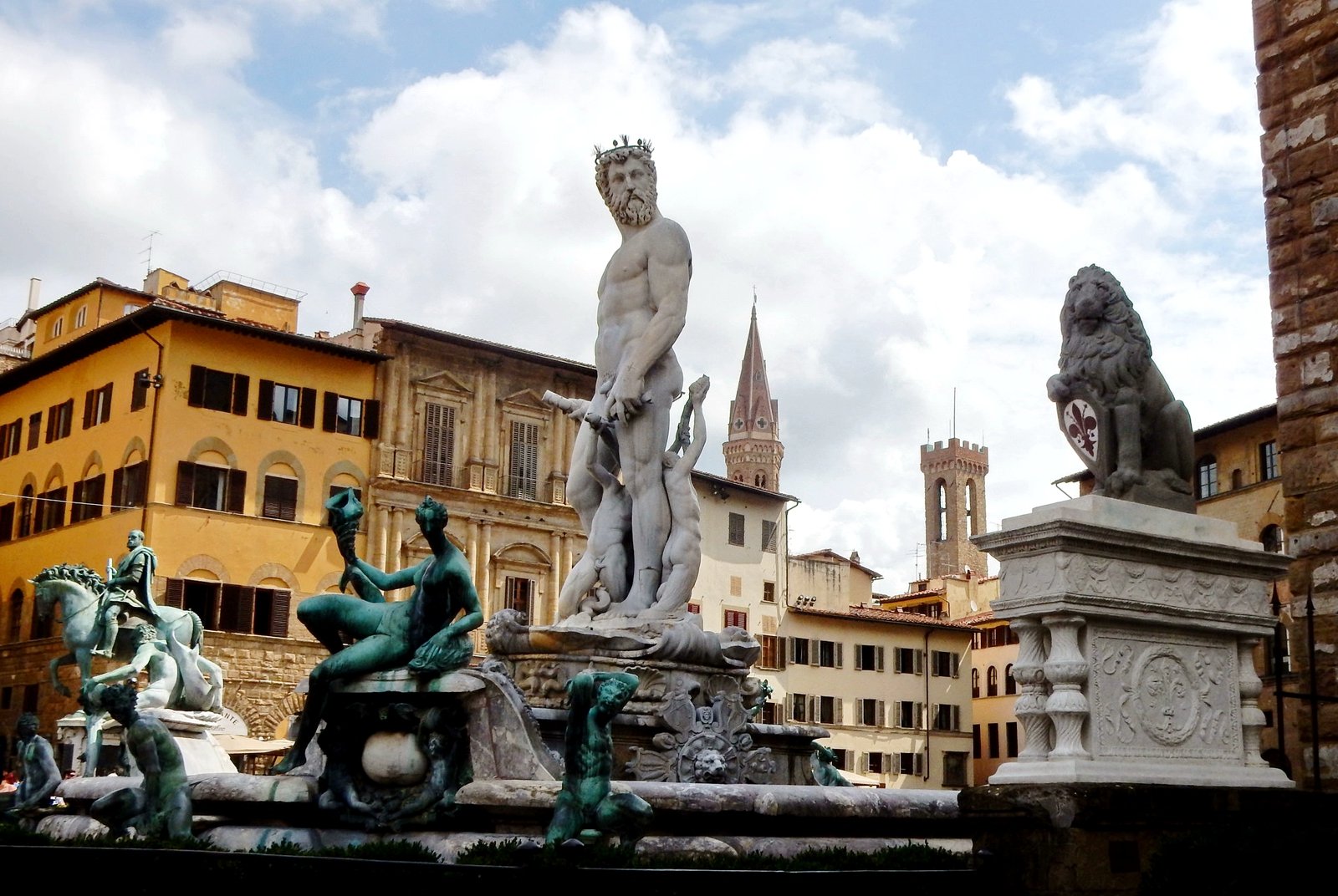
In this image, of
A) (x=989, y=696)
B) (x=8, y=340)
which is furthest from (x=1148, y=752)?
(x=989, y=696)

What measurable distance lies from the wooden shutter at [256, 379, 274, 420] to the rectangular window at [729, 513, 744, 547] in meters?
19.6

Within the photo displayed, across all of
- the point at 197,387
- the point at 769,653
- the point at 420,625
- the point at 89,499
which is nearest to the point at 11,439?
the point at 89,499

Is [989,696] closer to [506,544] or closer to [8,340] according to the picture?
[506,544]

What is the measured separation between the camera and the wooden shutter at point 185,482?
41.8m

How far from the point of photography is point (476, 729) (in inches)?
299

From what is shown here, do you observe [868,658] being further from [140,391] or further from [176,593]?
[140,391]

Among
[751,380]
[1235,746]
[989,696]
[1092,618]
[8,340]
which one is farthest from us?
[751,380]

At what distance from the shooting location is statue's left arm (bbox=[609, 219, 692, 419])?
1102 centimetres

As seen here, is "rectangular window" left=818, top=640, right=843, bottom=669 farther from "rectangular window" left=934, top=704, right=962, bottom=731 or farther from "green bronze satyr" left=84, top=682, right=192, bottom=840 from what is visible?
"green bronze satyr" left=84, top=682, right=192, bottom=840

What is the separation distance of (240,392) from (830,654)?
26.5 meters

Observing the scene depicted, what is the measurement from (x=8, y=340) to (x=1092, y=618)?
180 ft

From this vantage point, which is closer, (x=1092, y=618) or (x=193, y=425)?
(x=1092, y=618)

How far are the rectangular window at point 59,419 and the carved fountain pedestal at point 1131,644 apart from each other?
4295 cm

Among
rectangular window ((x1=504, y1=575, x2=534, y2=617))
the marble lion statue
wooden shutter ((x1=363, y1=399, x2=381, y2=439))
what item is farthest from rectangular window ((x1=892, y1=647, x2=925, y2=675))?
the marble lion statue
